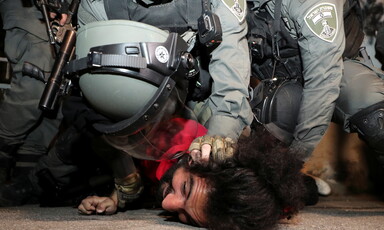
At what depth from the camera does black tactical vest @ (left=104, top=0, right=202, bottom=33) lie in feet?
4.85

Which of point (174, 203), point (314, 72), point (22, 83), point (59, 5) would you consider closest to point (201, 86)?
point (314, 72)

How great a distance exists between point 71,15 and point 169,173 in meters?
0.84

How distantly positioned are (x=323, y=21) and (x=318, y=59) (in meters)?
0.16

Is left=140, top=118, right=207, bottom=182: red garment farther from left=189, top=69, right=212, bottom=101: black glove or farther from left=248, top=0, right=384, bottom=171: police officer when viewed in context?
left=248, top=0, right=384, bottom=171: police officer

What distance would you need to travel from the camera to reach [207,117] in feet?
5.06

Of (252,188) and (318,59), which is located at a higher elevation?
(318,59)

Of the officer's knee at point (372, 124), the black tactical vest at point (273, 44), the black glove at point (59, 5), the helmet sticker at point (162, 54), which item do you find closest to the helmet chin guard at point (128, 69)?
the helmet sticker at point (162, 54)

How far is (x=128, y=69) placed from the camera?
3.97ft

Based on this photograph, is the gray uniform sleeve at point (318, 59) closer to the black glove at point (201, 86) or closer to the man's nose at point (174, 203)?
the black glove at point (201, 86)

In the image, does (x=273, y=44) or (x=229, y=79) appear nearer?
(x=229, y=79)

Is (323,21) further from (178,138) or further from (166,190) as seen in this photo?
(166,190)

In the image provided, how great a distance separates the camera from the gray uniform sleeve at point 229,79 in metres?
1.37

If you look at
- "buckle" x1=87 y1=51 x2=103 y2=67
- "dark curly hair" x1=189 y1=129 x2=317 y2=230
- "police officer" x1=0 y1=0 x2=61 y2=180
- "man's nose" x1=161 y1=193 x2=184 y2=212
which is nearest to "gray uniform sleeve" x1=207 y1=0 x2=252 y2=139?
"dark curly hair" x1=189 y1=129 x2=317 y2=230

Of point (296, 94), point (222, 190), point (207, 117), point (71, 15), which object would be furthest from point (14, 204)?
point (296, 94)
